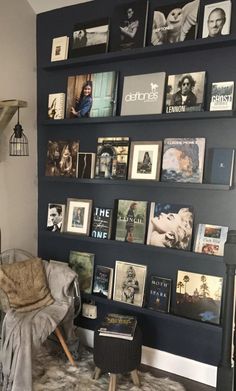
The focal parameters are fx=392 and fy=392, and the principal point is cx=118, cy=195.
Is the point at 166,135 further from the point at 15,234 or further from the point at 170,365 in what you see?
the point at 170,365

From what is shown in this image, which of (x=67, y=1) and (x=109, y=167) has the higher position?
(x=67, y=1)

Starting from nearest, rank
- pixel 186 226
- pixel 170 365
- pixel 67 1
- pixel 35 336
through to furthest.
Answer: pixel 35 336 < pixel 186 226 < pixel 170 365 < pixel 67 1

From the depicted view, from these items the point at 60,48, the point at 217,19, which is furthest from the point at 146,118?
the point at 60,48

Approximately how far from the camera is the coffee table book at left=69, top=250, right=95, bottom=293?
2.80 meters

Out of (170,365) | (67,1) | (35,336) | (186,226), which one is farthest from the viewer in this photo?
(67,1)

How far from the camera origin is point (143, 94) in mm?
2492

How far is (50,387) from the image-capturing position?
229 centimetres

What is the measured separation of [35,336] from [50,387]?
13.9 inches

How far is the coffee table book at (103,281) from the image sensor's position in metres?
2.71

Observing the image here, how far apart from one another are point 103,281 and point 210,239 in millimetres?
837

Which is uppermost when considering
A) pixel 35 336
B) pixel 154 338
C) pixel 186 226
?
pixel 186 226

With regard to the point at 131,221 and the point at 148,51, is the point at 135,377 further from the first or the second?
the point at 148,51

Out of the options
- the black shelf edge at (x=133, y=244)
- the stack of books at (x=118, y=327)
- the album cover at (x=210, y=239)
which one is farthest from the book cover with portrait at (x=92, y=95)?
the stack of books at (x=118, y=327)

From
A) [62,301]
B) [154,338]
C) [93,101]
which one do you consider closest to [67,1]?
[93,101]
